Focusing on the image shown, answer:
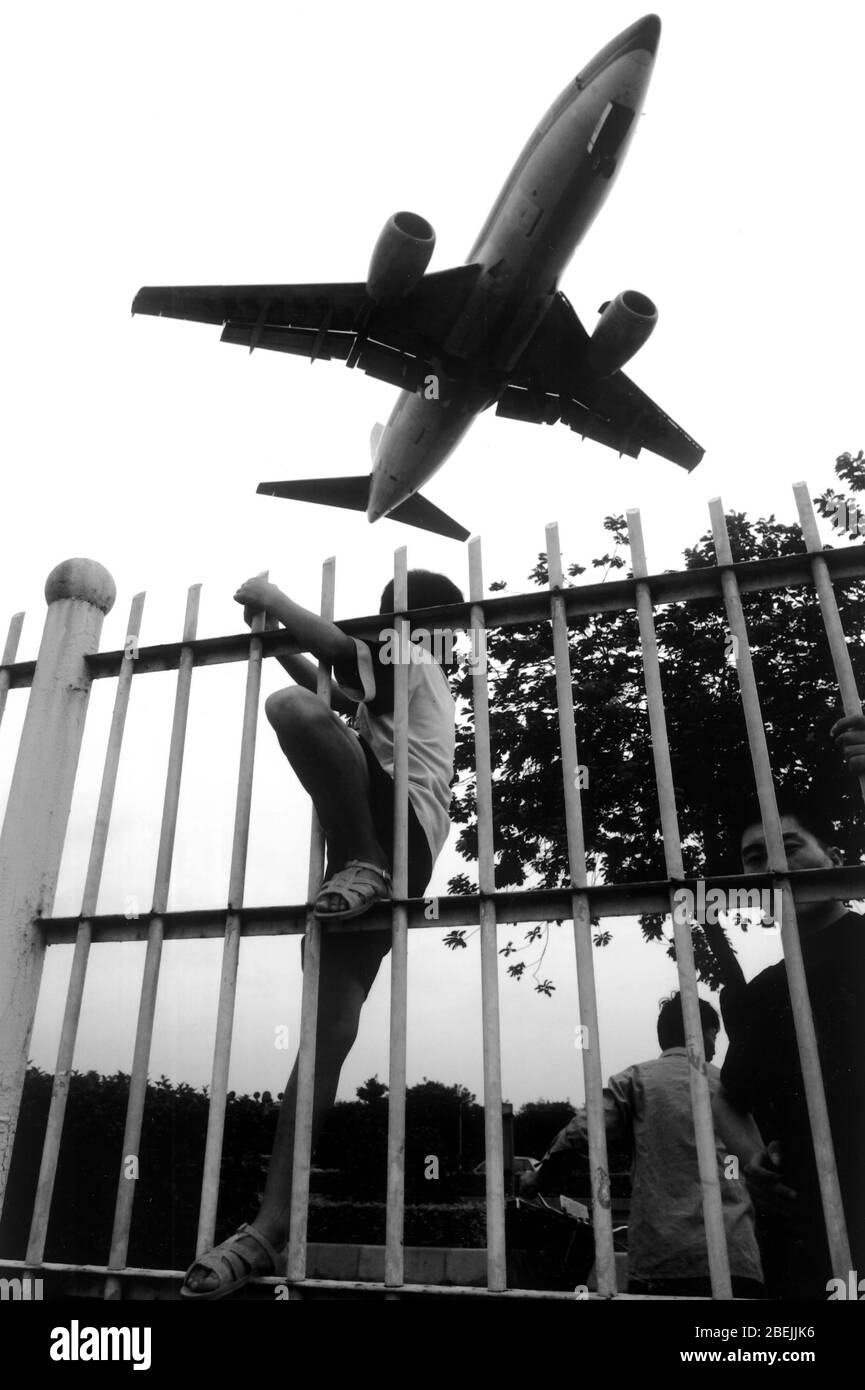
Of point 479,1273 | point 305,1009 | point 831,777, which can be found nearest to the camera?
point 305,1009

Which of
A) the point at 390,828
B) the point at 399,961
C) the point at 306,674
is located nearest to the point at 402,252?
the point at 306,674

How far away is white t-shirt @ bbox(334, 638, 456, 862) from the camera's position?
2738 millimetres

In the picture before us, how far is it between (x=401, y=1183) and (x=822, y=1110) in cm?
95

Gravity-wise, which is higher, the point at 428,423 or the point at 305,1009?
the point at 428,423

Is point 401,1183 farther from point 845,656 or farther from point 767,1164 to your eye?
point 845,656

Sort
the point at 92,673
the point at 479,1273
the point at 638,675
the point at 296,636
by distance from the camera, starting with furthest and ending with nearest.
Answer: the point at 638,675, the point at 479,1273, the point at 92,673, the point at 296,636

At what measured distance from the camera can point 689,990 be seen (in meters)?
2.13

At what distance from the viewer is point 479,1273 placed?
8.52m

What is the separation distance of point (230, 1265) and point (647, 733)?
9067 mm

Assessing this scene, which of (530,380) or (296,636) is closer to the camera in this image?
(296,636)

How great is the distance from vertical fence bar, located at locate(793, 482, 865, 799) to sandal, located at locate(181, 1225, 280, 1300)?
179 centimetres

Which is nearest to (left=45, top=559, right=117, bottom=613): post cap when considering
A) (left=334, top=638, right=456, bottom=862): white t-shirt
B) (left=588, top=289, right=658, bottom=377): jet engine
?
(left=334, top=638, right=456, bottom=862): white t-shirt

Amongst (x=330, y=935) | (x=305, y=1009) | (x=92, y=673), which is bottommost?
(x=305, y=1009)

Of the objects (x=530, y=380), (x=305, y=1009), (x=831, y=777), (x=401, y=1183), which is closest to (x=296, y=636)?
(x=305, y=1009)
